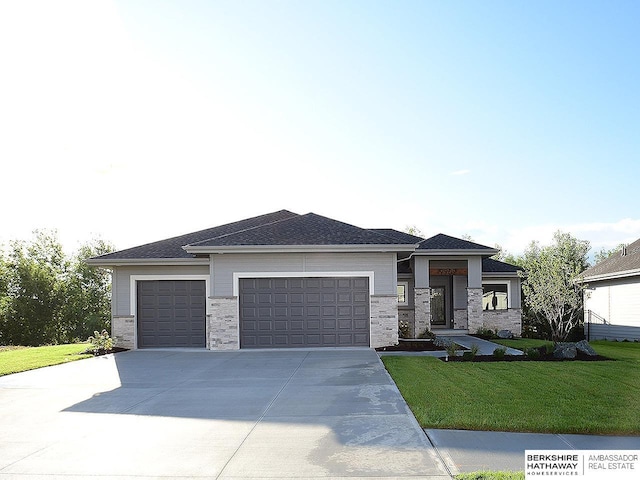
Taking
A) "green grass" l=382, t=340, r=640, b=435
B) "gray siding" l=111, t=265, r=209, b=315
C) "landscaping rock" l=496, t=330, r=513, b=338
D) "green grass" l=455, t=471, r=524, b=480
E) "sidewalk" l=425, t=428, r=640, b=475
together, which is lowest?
"landscaping rock" l=496, t=330, r=513, b=338

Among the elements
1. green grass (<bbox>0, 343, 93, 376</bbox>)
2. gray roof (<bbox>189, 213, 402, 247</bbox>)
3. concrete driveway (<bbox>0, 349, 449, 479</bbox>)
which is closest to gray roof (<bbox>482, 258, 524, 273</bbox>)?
gray roof (<bbox>189, 213, 402, 247</bbox>)

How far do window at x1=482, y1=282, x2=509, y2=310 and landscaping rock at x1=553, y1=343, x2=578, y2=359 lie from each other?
1104 cm

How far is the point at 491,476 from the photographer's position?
5.07 meters

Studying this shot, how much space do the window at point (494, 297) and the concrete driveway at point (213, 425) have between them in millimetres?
14967

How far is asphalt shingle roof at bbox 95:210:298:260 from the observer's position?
18562 mm

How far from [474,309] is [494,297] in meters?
3.39

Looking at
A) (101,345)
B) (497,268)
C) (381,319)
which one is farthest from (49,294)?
(497,268)

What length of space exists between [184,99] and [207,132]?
6.30ft

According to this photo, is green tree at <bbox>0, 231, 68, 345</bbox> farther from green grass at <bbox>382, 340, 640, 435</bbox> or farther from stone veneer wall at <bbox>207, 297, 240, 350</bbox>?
green grass at <bbox>382, 340, 640, 435</bbox>

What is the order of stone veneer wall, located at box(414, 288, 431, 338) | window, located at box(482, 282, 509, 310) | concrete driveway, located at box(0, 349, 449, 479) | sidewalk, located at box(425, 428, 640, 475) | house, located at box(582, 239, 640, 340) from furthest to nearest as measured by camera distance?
1. window, located at box(482, 282, 509, 310)
2. house, located at box(582, 239, 640, 340)
3. stone veneer wall, located at box(414, 288, 431, 338)
4. concrete driveway, located at box(0, 349, 449, 479)
5. sidewalk, located at box(425, 428, 640, 475)

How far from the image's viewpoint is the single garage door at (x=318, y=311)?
17.3 meters

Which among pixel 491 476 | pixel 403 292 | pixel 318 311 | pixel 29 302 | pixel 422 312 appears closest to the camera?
pixel 491 476

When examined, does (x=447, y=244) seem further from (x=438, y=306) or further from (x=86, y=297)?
(x=86, y=297)

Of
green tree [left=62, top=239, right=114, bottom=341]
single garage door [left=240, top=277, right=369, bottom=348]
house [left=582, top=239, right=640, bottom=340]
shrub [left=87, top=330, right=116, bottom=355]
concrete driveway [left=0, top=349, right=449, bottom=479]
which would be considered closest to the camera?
concrete driveway [left=0, top=349, right=449, bottom=479]
